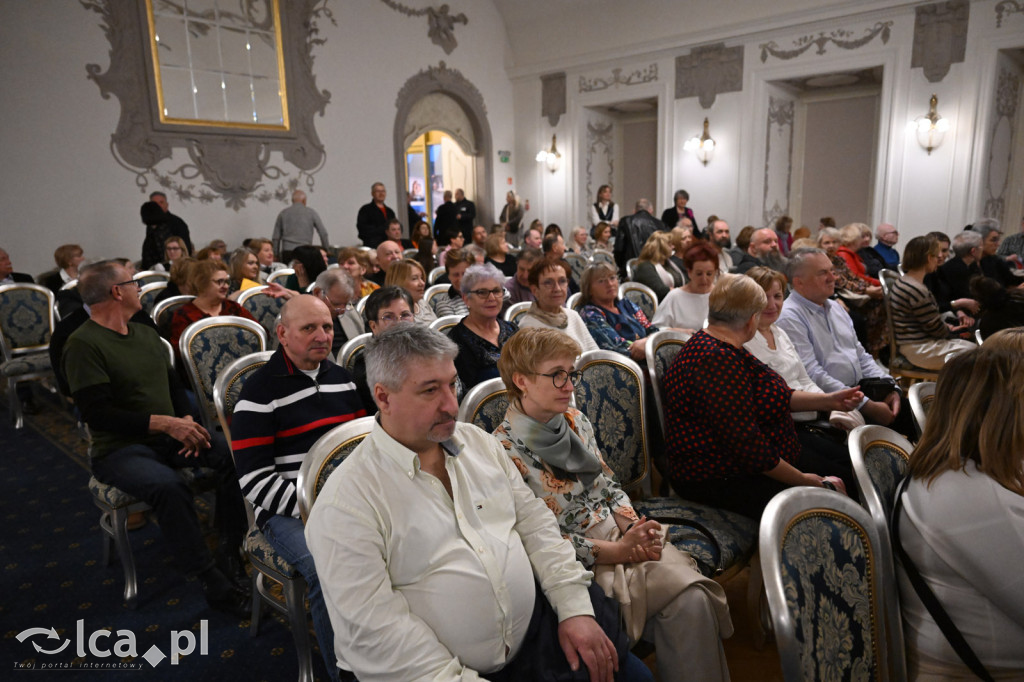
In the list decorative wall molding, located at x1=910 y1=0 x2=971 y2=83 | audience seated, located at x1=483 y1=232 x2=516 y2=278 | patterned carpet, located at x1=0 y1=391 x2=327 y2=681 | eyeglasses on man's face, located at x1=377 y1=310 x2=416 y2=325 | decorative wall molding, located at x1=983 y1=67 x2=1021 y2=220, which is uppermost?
decorative wall molding, located at x1=910 y1=0 x2=971 y2=83

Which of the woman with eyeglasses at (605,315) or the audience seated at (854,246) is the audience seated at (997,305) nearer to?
the audience seated at (854,246)

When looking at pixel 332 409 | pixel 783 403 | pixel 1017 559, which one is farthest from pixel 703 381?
pixel 332 409

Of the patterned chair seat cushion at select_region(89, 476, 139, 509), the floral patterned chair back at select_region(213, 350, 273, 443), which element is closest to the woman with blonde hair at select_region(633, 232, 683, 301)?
the floral patterned chair back at select_region(213, 350, 273, 443)

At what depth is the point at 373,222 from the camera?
8898 millimetres

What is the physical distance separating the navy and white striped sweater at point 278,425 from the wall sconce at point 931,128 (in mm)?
8723

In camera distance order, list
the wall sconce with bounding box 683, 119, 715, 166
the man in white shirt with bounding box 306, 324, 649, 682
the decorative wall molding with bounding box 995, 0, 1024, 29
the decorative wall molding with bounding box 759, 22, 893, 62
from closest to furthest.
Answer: the man in white shirt with bounding box 306, 324, 649, 682 < the decorative wall molding with bounding box 995, 0, 1024, 29 < the decorative wall molding with bounding box 759, 22, 893, 62 < the wall sconce with bounding box 683, 119, 715, 166

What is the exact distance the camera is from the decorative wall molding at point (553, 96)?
11398 mm

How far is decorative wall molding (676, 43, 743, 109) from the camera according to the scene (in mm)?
9461

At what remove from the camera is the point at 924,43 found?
798cm

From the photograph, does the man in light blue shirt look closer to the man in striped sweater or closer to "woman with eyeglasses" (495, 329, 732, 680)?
Answer: "woman with eyeglasses" (495, 329, 732, 680)

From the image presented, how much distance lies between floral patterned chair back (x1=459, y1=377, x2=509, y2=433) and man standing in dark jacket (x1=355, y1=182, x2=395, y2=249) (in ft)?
23.2

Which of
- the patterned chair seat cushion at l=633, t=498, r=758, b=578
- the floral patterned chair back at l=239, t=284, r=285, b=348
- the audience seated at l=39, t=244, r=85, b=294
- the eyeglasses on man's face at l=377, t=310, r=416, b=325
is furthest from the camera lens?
the audience seated at l=39, t=244, r=85, b=294

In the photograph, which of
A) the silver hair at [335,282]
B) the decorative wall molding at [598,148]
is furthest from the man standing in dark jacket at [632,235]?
the silver hair at [335,282]

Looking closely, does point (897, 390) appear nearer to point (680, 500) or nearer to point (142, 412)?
point (680, 500)
